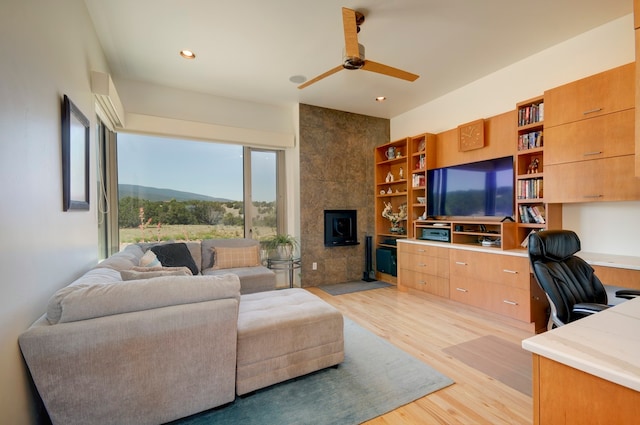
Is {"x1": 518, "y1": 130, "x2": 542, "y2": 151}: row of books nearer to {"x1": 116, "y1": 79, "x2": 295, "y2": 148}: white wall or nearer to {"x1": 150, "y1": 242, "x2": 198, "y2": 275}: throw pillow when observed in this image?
{"x1": 116, "y1": 79, "x2": 295, "y2": 148}: white wall

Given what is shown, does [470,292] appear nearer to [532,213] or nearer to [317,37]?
[532,213]

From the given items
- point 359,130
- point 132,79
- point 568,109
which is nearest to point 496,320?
point 568,109

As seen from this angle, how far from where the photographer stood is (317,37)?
2.65 metres

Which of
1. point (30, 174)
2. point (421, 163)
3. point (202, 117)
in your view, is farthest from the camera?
point (421, 163)

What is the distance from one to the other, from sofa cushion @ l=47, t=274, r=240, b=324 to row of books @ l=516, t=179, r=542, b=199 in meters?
3.09

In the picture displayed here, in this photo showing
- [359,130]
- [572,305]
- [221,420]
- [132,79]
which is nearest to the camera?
[221,420]

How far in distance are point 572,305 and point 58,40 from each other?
3567 mm

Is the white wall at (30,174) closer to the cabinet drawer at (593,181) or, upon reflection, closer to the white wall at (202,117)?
the white wall at (202,117)

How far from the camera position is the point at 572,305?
1676mm

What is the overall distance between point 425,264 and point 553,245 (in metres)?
1.97

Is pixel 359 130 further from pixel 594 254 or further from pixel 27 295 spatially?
pixel 27 295

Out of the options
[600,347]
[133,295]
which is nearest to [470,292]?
[600,347]

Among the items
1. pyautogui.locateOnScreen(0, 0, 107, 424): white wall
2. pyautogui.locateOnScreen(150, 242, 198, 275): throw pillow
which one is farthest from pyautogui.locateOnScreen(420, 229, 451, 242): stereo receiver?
pyautogui.locateOnScreen(0, 0, 107, 424): white wall

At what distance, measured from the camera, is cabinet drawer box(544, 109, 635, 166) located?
84.7 inches
